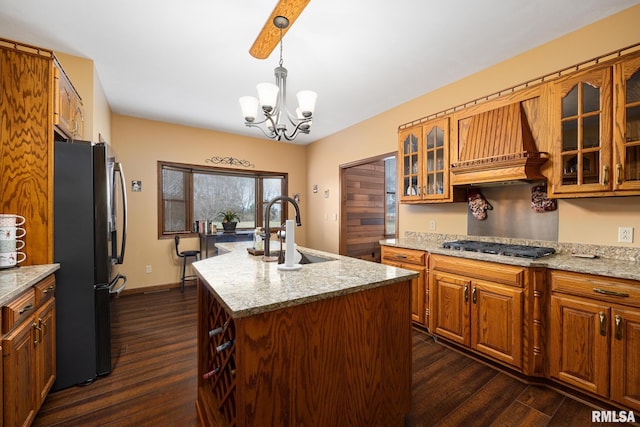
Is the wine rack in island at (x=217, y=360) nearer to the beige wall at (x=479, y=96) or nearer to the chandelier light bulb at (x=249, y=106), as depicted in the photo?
the chandelier light bulb at (x=249, y=106)

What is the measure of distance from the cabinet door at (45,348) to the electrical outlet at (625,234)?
12.7ft

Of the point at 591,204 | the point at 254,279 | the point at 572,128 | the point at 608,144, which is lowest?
the point at 254,279

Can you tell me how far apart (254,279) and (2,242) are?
162cm

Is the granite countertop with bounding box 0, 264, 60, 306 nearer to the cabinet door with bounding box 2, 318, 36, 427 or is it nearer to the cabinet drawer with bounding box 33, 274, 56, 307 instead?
the cabinet drawer with bounding box 33, 274, 56, 307

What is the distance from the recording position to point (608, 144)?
6.07 ft

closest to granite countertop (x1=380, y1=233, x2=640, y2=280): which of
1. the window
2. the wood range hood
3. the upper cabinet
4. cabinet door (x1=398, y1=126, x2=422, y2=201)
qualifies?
the upper cabinet

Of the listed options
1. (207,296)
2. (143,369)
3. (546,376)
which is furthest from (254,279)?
(546,376)

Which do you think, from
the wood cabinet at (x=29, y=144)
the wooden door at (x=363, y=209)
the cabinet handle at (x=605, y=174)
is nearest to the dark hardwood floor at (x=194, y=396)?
the wood cabinet at (x=29, y=144)

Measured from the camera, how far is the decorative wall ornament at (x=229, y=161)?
4812 mm

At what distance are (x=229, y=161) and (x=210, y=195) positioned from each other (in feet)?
2.30

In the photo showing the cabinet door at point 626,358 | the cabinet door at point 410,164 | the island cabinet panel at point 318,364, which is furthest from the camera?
the cabinet door at point 410,164

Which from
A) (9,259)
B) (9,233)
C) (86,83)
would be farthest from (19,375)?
(86,83)

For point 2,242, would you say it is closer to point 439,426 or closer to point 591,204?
point 439,426

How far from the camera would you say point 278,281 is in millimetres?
1390
